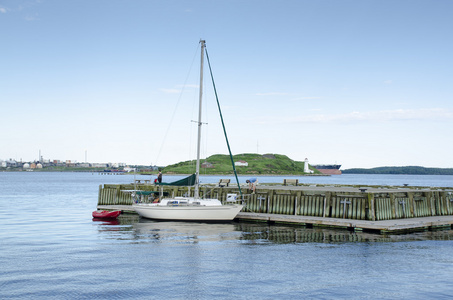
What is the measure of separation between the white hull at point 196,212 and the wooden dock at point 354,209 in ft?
5.59

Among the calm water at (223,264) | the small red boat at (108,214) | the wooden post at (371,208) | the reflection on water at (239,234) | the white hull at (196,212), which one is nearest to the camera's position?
the calm water at (223,264)

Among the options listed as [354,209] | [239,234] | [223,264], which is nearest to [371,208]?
[354,209]

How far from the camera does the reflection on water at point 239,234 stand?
2912 cm

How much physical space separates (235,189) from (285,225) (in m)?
7.58

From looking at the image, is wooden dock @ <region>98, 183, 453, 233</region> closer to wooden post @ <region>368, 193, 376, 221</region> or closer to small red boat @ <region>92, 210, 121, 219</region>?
wooden post @ <region>368, 193, 376, 221</region>

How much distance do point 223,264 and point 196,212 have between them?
15.1 metres

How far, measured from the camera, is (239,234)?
31828mm

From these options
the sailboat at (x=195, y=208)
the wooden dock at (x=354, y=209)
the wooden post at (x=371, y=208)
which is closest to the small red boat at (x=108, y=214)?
the sailboat at (x=195, y=208)

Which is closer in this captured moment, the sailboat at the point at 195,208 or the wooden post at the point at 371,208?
the wooden post at the point at 371,208

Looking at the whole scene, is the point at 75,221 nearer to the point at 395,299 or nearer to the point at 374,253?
the point at 374,253

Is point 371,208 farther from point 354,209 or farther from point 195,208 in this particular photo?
point 195,208

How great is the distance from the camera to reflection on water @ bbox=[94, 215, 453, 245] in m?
29.1

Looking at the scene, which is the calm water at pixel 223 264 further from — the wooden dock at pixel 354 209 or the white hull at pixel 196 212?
the white hull at pixel 196 212

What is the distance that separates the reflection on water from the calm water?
7cm
